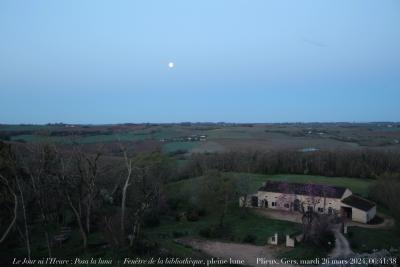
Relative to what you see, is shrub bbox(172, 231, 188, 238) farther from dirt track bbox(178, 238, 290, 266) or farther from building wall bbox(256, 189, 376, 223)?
building wall bbox(256, 189, 376, 223)

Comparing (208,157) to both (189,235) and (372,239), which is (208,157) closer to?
(189,235)

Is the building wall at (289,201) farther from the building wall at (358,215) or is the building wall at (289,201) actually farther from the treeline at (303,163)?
the treeline at (303,163)

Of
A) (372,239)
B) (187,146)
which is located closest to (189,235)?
(372,239)

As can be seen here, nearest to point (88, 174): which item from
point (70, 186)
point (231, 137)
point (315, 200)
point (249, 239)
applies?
point (70, 186)

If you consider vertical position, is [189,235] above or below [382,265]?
below

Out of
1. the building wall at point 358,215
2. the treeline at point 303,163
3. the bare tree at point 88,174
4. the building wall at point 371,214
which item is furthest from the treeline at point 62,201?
the treeline at point 303,163

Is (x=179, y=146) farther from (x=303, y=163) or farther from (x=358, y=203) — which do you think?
(x=358, y=203)
